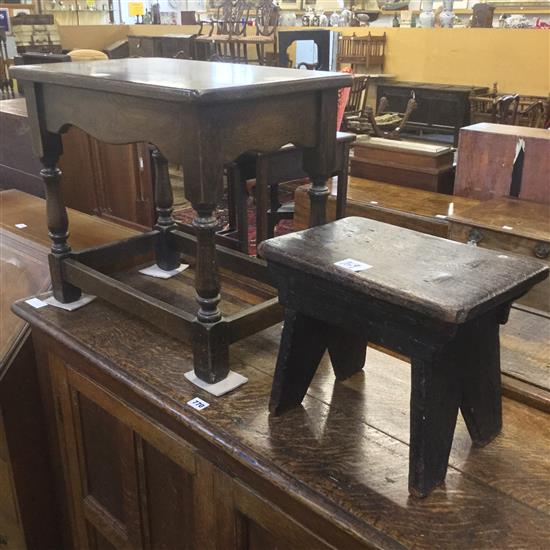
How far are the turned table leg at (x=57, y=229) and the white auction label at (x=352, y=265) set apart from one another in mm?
707

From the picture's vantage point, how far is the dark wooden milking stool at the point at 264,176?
227 centimetres

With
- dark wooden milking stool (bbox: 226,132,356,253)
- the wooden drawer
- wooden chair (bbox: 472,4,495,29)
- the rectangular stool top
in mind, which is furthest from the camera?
the wooden drawer

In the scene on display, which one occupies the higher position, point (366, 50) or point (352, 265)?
point (352, 265)

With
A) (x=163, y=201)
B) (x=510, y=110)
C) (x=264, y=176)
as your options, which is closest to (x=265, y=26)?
(x=510, y=110)

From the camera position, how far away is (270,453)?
0.90m

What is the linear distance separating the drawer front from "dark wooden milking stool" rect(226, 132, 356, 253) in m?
0.45

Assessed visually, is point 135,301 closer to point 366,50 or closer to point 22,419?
point 22,419

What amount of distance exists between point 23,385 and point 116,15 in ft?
36.7

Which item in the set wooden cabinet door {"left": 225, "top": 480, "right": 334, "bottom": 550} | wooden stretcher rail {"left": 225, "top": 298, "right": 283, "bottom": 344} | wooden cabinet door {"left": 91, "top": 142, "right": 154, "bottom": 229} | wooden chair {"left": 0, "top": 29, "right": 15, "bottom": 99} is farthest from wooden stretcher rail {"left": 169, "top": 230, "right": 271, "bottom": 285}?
wooden chair {"left": 0, "top": 29, "right": 15, "bottom": 99}

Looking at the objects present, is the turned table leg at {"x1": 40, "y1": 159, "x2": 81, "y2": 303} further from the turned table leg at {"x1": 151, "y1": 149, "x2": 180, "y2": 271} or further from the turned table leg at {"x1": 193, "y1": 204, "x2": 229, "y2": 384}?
the turned table leg at {"x1": 193, "y1": 204, "x2": 229, "y2": 384}

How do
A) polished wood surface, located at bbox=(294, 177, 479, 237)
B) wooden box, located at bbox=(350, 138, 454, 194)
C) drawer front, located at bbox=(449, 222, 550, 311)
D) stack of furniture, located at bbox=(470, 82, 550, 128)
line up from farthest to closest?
stack of furniture, located at bbox=(470, 82, 550, 128), wooden box, located at bbox=(350, 138, 454, 194), polished wood surface, located at bbox=(294, 177, 479, 237), drawer front, located at bbox=(449, 222, 550, 311)

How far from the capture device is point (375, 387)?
1.07 meters

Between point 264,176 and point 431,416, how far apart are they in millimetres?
1609

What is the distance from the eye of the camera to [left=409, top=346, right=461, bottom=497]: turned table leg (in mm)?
758
